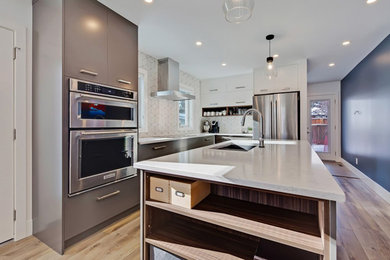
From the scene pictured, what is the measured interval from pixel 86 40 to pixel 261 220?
2.06 meters

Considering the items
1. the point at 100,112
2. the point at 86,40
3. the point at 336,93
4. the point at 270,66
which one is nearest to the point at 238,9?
the point at 270,66

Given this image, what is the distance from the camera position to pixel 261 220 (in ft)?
2.92

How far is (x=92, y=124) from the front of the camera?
5.65 ft

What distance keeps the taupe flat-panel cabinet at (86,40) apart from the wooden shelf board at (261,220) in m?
1.39

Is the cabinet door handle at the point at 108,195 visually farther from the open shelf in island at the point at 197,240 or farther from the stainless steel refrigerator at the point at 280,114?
the stainless steel refrigerator at the point at 280,114

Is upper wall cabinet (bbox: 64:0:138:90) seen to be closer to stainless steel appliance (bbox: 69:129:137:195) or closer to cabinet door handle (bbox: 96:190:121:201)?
stainless steel appliance (bbox: 69:129:137:195)

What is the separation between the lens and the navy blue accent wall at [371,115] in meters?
2.79

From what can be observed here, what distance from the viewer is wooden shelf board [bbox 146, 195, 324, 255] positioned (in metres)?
0.74

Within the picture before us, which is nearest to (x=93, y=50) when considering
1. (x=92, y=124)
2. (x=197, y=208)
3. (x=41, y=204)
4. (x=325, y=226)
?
(x=92, y=124)

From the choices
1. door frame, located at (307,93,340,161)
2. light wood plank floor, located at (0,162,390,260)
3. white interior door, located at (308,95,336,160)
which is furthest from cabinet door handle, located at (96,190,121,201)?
door frame, located at (307,93,340,161)

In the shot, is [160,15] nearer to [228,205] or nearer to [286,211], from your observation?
[228,205]

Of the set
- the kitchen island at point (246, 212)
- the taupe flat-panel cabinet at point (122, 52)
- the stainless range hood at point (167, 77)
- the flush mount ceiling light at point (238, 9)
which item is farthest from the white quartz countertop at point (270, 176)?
the stainless range hood at point (167, 77)

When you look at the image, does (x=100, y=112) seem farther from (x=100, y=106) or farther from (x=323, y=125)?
(x=323, y=125)

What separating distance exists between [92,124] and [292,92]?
3647mm
